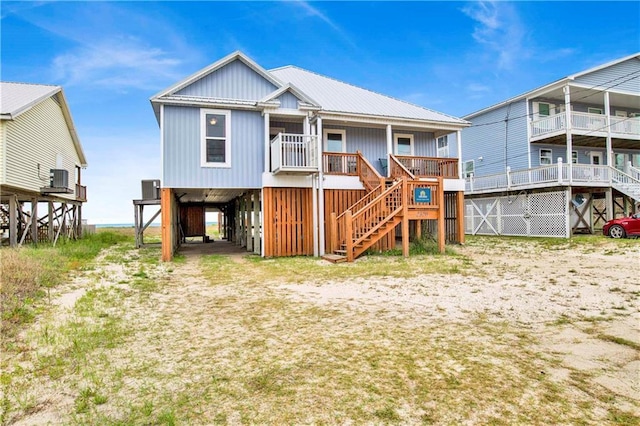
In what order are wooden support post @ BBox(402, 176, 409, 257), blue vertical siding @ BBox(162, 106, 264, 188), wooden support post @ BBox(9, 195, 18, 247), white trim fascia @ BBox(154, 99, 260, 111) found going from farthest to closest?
wooden support post @ BBox(9, 195, 18, 247) → blue vertical siding @ BBox(162, 106, 264, 188) → white trim fascia @ BBox(154, 99, 260, 111) → wooden support post @ BBox(402, 176, 409, 257)

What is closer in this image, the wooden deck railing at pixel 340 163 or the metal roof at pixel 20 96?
the wooden deck railing at pixel 340 163

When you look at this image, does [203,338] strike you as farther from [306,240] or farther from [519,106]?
[519,106]

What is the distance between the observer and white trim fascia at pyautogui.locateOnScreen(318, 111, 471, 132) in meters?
14.2

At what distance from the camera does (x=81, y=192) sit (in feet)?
81.1

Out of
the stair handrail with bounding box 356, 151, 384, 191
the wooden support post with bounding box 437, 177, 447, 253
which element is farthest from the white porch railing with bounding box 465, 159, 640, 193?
the stair handrail with bounding box 356, 151, 384, 191

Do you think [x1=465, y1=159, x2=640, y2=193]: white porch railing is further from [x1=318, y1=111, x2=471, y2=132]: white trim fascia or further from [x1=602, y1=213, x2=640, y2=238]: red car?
[x1=318, y1=111, x2=471, y2=132]: white trim fascia

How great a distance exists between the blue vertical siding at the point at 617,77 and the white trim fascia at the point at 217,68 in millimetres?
18138

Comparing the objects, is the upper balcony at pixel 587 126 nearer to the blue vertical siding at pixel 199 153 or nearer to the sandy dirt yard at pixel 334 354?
the sandy dirt yard at pixel 334 354

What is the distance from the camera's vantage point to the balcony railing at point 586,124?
20641 millimetres

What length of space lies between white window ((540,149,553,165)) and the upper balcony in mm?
1658

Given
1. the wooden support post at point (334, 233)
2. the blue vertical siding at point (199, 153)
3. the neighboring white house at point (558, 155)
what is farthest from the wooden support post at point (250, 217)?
the neighboring white house at point (558, 155)

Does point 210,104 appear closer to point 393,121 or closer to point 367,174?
point 367,174

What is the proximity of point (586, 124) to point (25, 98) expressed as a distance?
28.7 m

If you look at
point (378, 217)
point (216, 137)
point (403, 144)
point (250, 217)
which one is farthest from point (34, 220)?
point (403, 144)
